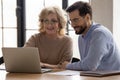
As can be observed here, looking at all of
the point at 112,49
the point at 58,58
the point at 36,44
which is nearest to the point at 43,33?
the point at 36,44

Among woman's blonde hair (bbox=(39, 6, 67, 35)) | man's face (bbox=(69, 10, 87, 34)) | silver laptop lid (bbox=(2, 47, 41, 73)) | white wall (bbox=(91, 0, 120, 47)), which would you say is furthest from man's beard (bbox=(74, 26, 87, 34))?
white wall (bbox=(91, 0, 120, 47))

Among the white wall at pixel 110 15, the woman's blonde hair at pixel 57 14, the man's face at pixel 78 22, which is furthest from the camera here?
the white wall at pixel 110 15

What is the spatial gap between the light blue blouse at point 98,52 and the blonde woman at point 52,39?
19.8 inches

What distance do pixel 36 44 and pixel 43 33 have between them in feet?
0.63

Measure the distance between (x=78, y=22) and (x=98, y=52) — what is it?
1.57ft

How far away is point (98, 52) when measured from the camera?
9.61 feet

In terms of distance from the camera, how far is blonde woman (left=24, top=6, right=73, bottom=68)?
373 cm

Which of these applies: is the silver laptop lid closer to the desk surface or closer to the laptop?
the laptop

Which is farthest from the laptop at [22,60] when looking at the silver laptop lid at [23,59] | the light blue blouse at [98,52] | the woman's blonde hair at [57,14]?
the woman's blonde hair at [57,14]

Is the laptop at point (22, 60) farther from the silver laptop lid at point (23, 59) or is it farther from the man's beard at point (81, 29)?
the man's beard at point (81, 29)

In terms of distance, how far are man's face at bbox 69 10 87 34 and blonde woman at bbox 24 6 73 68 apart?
1.65 ft

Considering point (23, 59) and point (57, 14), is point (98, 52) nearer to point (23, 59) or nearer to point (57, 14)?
point (23, 59)

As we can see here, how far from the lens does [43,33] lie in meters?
3.96

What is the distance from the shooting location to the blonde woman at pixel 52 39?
147 inches
